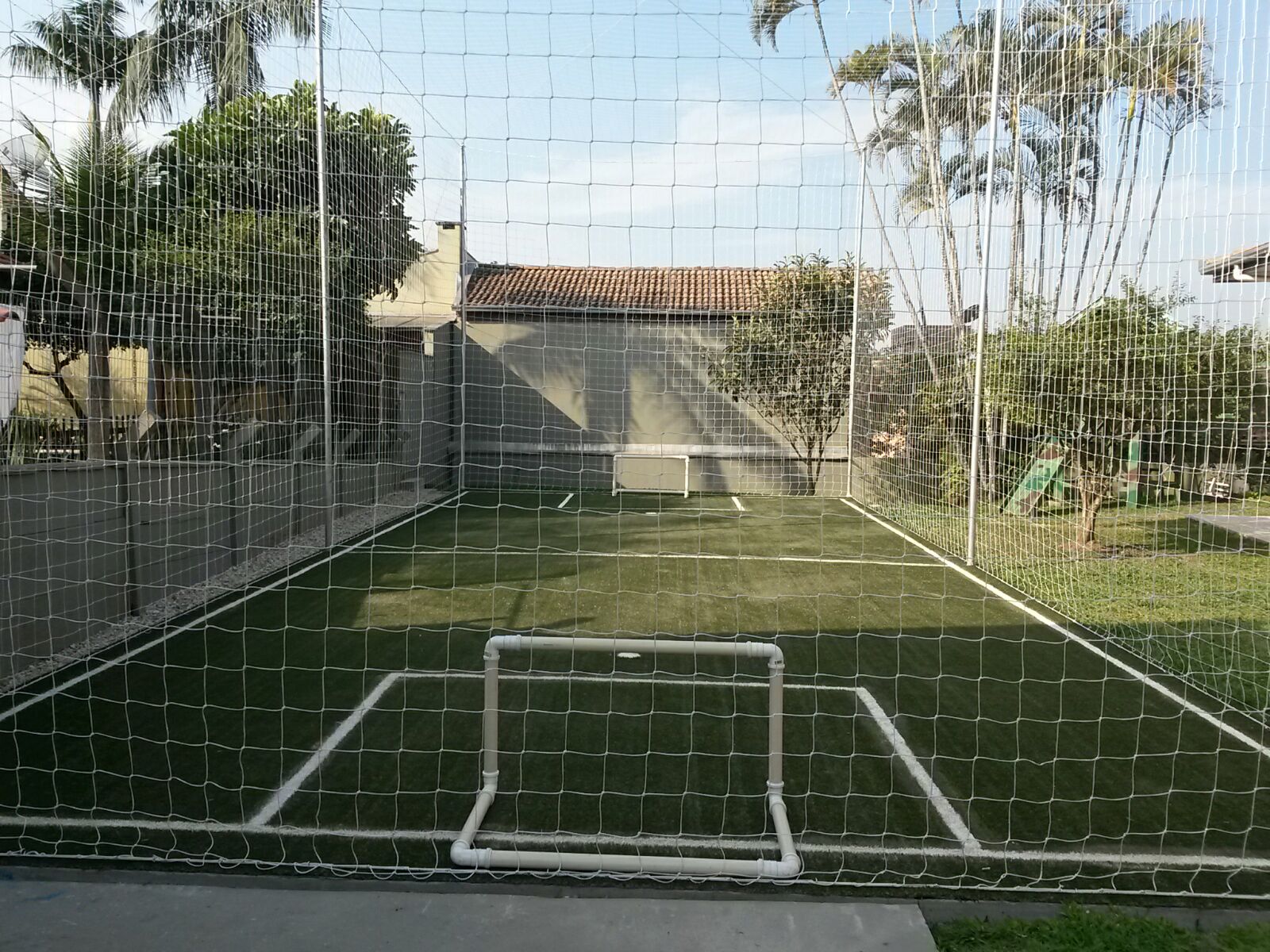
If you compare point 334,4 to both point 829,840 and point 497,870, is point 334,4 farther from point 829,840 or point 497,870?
point 829,840

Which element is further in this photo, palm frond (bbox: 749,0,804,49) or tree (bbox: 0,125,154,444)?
tree (bbox: 0,125,154,444)

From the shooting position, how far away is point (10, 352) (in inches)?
166

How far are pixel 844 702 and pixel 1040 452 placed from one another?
15.9ft

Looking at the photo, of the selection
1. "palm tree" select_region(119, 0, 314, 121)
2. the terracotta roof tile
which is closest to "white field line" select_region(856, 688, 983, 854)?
the terracotta roof tile

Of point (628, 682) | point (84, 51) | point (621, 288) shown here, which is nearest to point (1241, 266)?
point (628, 682)

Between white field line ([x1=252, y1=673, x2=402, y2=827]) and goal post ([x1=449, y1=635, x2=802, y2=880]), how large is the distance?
0.77 meters

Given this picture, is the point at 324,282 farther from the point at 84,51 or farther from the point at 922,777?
the point at 922,777

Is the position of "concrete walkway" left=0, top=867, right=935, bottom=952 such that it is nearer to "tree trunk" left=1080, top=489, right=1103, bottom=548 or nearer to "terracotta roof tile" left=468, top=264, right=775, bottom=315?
"terracotta roof tile" left=468, top=264, right=775, bottom=315

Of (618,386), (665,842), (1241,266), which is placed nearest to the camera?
(665,842)

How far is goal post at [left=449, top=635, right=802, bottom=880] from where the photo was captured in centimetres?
305

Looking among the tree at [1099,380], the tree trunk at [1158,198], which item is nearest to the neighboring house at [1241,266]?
the tree trunk at [1158,198]

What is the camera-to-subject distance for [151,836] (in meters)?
3.32

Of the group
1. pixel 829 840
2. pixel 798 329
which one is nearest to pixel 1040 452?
pixel 798 329

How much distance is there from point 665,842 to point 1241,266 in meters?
4.45
